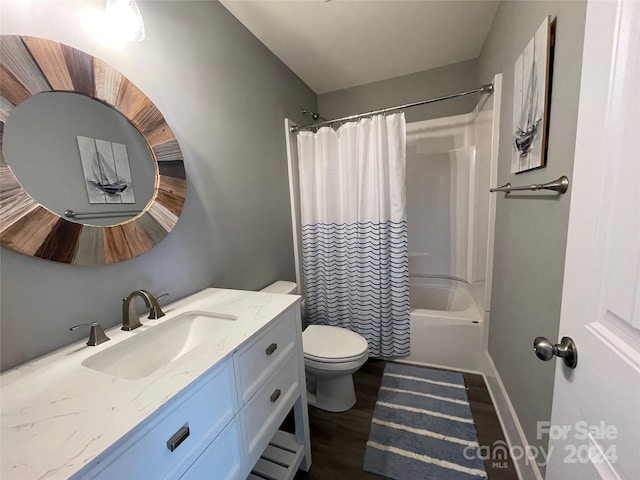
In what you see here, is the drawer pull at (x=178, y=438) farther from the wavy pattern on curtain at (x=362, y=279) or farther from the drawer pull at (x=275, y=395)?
the wavy pattern on curtain at (x=362, y=279)

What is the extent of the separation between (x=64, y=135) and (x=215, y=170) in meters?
0.63

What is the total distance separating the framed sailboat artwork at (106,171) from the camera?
92 cm

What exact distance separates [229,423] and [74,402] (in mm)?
392

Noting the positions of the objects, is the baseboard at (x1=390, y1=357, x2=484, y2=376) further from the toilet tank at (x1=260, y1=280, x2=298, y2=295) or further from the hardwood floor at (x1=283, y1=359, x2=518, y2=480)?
the toilet tank at (x1=260, y1=280, x2=298, y2=295)

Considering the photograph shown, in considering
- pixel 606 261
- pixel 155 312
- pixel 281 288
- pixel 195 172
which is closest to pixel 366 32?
pixel 195 172

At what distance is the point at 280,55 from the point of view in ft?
6.54

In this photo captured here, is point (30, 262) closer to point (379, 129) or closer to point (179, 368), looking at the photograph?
point (179, 368)

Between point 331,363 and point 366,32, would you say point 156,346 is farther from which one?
point 366,32

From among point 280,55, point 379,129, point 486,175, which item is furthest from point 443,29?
point 280,55

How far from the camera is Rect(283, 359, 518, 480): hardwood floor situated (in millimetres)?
1246

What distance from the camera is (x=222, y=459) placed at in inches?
29.8

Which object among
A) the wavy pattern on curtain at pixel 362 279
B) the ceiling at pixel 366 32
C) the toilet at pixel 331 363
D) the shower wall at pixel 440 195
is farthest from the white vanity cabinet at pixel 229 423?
the shower wall at pixel 440 195

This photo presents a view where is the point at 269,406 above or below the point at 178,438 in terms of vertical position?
below

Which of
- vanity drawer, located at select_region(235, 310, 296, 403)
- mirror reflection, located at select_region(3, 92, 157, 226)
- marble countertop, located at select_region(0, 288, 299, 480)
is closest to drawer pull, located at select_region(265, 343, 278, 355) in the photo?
vanity drawer, located at select_region(235, 310, 296, 403)
